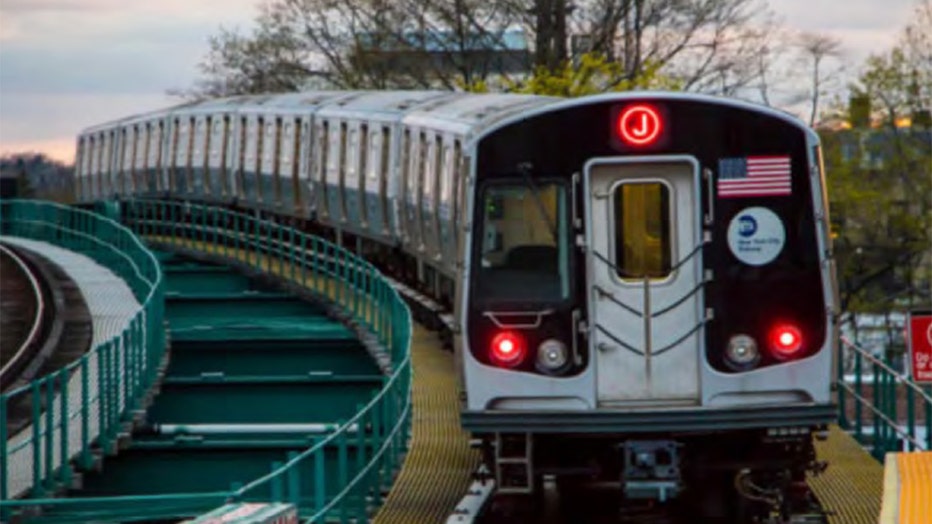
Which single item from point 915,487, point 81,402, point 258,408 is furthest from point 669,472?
point 258,408

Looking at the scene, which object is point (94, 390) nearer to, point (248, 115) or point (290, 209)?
point (290, 209)

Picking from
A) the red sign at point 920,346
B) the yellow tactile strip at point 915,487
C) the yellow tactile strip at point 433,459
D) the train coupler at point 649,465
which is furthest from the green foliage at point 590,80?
the yellow tactile strip at point 915,487

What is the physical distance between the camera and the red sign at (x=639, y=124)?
1842 centimetres

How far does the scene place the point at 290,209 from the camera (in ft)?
149

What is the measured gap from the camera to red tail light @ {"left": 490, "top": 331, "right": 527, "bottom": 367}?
18.5 m

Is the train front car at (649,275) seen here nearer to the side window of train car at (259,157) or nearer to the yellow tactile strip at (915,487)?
the yellow tactile strip at (915,487)

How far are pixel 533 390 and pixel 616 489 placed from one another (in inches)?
51.8

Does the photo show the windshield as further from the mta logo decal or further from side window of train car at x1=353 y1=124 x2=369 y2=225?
side window of train car at x1=353 y1=124 x2=369 y2=225

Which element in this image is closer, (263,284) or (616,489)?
(616,489)

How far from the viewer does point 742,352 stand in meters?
18.5

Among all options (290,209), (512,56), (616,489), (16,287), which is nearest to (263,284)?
(290,209)

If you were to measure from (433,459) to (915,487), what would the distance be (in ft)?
28.3

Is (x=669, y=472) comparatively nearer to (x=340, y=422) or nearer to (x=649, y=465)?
(x=649, y=465)

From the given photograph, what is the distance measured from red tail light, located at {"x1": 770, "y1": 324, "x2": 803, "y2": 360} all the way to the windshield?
1.48 meters
